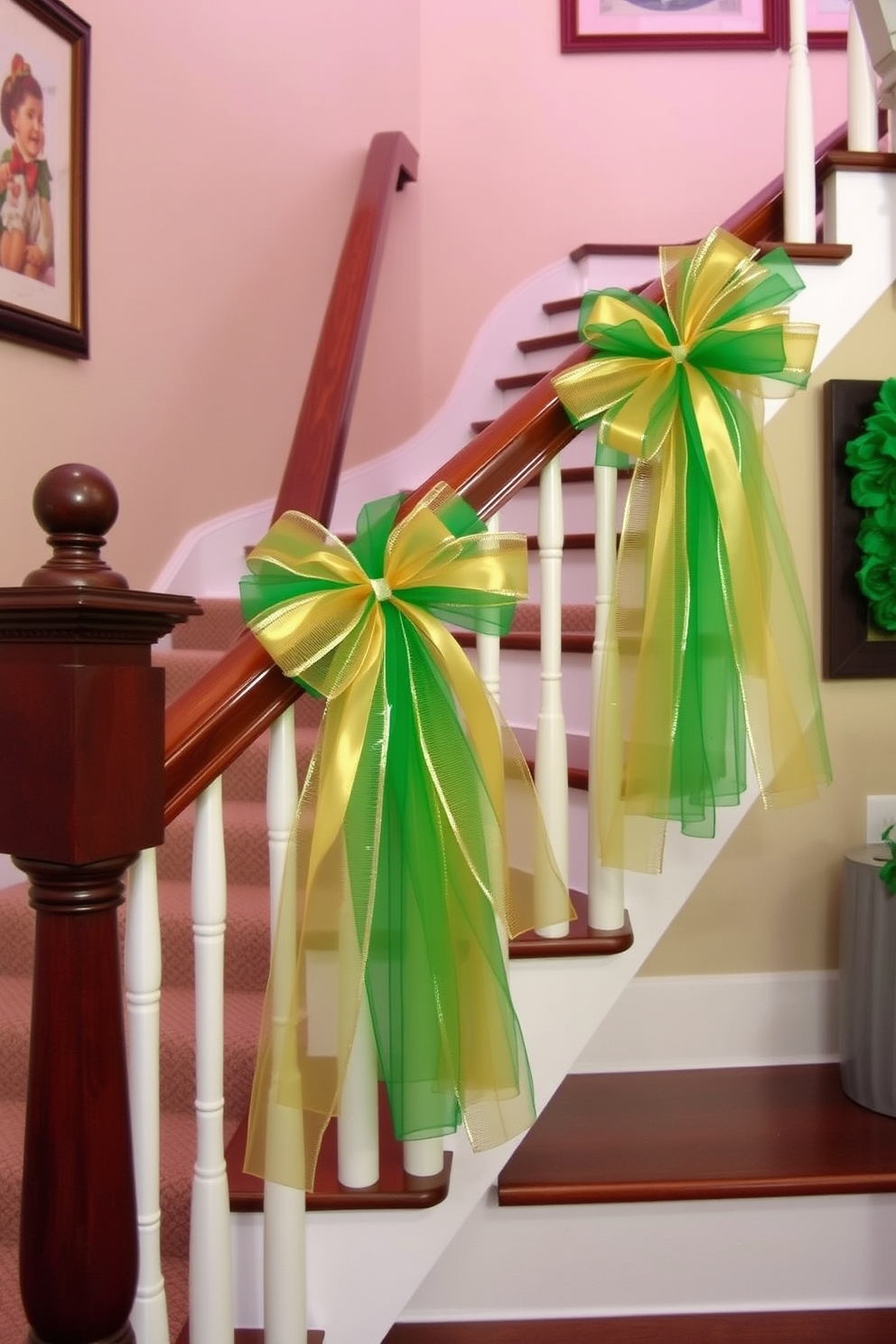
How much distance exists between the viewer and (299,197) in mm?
2920

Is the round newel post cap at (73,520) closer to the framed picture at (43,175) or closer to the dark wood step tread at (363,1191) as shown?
the dark wood step tread at (363,1191)

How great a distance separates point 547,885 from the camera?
1297mm

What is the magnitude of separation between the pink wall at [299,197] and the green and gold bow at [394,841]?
50.1 inches

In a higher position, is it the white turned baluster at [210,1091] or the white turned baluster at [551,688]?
the white turned baluster at [551,688]

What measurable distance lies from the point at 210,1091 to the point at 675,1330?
957mm

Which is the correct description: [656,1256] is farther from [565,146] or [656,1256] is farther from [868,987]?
[565,146]

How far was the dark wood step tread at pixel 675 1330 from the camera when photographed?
159 centimetres

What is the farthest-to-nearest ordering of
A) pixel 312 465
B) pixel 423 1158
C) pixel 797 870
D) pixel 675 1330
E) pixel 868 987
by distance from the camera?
1. pixel 797 870
2. pixel 312 465
3. pixel 868 987
4. pixel 675 1330
5. pixel 423 1158

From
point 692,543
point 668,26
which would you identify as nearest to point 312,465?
point 692,543

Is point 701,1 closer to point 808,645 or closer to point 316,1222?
point 808,645

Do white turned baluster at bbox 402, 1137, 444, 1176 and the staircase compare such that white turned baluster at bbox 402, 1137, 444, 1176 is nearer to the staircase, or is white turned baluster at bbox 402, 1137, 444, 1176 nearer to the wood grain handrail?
the staircase

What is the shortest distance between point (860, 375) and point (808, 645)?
92cm

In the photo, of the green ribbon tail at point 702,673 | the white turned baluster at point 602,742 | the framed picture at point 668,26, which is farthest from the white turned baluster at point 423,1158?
the framed picture at point 668,26

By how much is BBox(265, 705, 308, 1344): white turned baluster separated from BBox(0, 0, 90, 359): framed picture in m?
1.38
